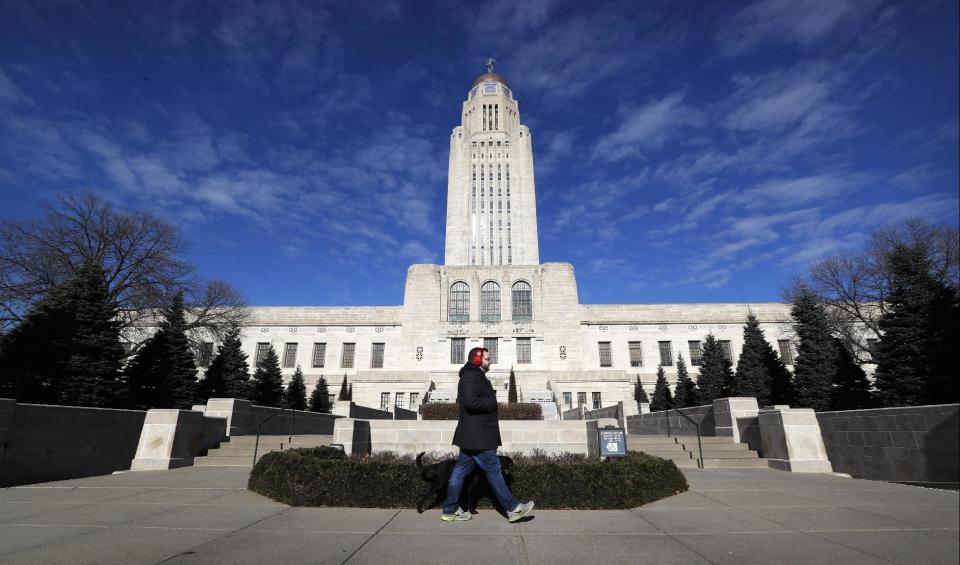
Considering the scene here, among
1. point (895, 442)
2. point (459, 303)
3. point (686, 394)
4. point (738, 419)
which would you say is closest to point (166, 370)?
point (459, 303)

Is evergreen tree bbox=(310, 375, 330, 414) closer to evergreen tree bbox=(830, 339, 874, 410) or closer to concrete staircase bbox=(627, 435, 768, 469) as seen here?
concrete staircase bbox=(627, 435, 768, 469)

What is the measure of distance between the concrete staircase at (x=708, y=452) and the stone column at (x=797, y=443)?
2.13 ft

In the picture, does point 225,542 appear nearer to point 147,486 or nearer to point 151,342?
point 147,486

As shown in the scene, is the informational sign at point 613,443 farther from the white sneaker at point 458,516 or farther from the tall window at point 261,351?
the tall window at point 261,351

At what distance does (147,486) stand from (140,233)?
25867 mm

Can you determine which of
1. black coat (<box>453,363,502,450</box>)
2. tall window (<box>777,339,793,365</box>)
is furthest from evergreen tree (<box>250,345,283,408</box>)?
tall window (<box>777,339,793,365</box>)

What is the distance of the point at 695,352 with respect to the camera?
142 ft

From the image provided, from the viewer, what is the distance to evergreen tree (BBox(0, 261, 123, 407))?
649 inches

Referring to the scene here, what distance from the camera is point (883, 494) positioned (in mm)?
6785

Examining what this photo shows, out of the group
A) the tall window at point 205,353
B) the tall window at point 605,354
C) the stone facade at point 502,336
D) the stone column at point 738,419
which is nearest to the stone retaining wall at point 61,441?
the stone column at point 738,419

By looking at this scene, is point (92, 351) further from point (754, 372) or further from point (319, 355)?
point (754, 372)

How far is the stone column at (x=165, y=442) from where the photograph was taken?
10242 mm

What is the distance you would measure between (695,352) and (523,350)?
687 inches

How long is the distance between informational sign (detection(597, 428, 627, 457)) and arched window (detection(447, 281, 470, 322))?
3150 cm
